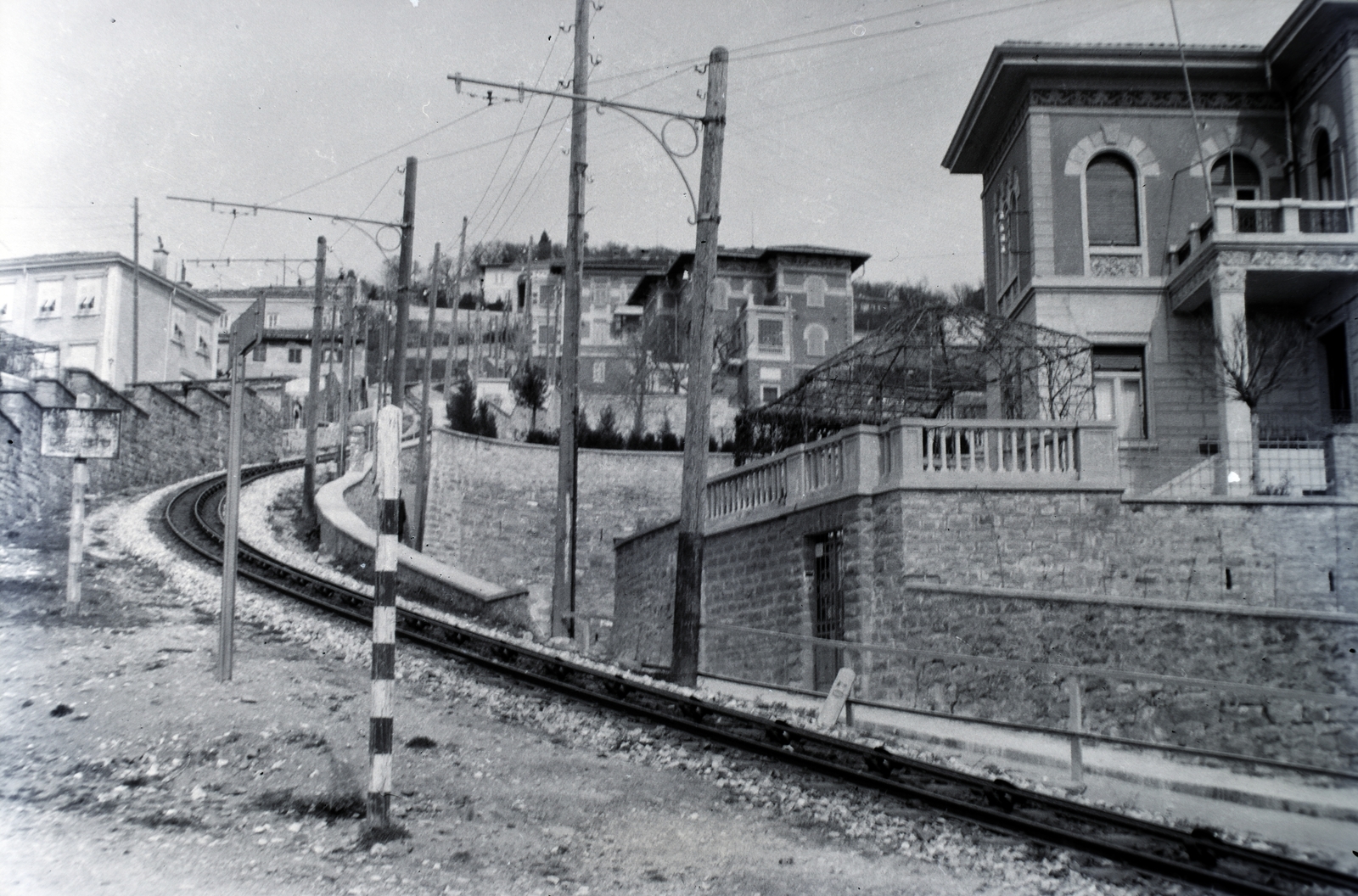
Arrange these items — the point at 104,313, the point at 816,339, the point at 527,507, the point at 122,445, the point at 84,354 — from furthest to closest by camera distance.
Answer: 1. the point at 816,339
2. the point at 104,313
3. the point at 84,354
4. the point at 527,507
5. the point at 122,445

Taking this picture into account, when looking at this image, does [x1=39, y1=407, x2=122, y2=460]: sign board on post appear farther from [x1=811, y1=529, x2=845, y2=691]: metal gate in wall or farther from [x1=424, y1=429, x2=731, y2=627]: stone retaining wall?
[x1=424, y1=429, x2=731, y2=627]: stone retaining wall

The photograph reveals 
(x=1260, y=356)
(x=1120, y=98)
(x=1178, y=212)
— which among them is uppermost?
(x=1120, y=98)

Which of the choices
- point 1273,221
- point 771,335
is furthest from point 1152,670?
point 771,335

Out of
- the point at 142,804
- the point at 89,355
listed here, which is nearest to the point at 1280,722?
→ the point at 142,804

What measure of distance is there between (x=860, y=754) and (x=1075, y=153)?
1764cm

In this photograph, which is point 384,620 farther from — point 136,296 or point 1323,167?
point 136,296

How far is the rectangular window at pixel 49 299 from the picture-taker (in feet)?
156

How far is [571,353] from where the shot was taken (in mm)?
20875

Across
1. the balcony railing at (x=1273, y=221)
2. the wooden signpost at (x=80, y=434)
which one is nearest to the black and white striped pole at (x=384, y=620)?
the wooden signpost at (x=80, y=434)

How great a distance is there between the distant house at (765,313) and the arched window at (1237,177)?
120 feet

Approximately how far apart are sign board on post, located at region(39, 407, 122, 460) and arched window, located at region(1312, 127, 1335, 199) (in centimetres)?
2086

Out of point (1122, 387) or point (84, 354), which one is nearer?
point (1122, 387)

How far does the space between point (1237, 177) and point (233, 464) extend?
20.0 meters

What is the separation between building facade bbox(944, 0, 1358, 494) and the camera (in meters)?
21.8
